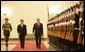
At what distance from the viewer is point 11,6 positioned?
67.8 ft

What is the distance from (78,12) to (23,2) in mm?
15041

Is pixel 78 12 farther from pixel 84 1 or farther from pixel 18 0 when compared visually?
pixel 18 0

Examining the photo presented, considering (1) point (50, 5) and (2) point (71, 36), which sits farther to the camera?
(1) point (50, 5)

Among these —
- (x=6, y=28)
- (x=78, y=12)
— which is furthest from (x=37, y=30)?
(x=78, y=12)

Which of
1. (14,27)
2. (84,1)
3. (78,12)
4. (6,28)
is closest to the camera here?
(84,1)

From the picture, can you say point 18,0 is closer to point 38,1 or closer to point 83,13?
point 38,1

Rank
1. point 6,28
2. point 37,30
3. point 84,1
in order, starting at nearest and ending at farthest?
point 84,1
point 6,28
point 37,30

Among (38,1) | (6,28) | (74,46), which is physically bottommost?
(74,46)

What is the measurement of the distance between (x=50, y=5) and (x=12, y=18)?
3533 mm

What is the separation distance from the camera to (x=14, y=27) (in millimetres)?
20391

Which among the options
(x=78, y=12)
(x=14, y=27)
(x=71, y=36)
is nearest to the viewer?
(x=78, y=12)

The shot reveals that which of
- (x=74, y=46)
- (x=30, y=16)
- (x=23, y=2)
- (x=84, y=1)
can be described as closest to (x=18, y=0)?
(x=23, y=2)

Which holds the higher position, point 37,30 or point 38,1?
point 38,1

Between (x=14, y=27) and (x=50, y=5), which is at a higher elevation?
(x=50, y=5)
